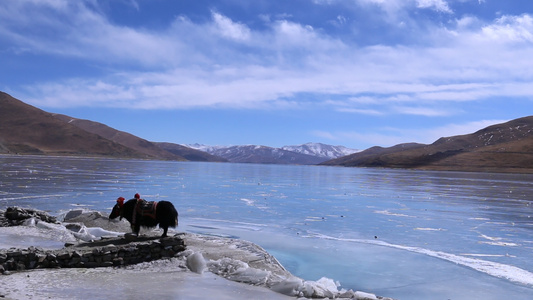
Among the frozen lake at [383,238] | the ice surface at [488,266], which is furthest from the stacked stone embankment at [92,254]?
the ice surface at [488,266]

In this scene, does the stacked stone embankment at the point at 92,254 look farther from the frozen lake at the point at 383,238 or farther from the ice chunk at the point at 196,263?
the frozen lake at the point at 383,238

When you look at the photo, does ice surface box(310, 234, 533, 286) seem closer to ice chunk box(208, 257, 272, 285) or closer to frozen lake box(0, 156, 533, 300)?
frozen lake box(0, 156, 533, 300)

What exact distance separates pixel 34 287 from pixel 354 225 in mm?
12006

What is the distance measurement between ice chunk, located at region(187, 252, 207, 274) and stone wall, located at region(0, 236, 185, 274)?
0.60 m

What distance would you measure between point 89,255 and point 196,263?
197 centimetres

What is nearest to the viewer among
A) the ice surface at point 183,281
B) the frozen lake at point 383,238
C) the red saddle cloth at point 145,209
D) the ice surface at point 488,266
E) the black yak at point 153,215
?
the ice surface at point 183,281

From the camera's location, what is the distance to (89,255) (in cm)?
814

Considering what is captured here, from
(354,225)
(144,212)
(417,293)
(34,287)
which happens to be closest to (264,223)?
(354,225)

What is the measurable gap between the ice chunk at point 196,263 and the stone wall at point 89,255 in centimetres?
60

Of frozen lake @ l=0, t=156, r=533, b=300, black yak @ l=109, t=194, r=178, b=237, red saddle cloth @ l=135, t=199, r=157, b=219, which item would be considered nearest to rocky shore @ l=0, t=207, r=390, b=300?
black yak @ l=109, t=194, r=178, b=237

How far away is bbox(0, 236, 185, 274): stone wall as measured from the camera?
757cm

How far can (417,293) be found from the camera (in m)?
8.34

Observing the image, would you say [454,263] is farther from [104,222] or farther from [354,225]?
[104,222]

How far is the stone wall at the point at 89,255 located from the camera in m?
7.57
